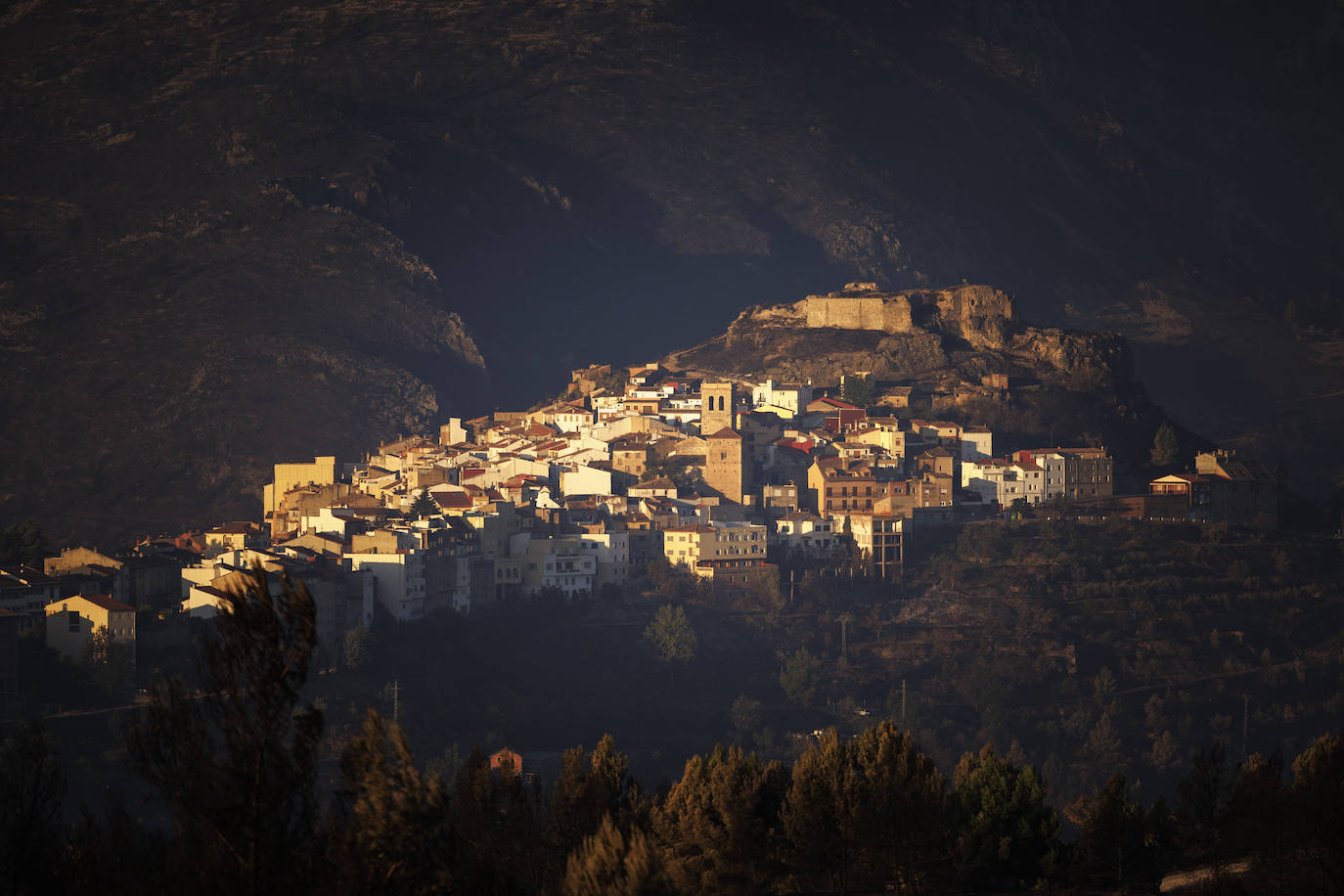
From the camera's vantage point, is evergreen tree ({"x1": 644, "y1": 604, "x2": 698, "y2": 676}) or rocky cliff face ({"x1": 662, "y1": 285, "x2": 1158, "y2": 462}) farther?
rocky cliff face ({"x1": 662, "y1": 285, "x2": 1158, "y2": 462})

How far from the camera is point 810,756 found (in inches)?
1581

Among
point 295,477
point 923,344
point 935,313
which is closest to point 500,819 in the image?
point 295,477

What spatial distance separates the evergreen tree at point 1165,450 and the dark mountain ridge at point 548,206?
38.8 metres

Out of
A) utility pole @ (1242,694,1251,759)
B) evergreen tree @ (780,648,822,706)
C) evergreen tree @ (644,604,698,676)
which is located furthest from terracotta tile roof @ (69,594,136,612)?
utility pole @ (1242,694,1251,759)

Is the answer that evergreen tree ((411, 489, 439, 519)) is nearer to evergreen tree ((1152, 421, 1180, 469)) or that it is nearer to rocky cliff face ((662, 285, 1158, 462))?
rocky cliff face ((662, 285, 1158, 462))

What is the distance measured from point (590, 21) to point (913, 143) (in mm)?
29856

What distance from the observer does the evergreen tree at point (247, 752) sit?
23.5 metres

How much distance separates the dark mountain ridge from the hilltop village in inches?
611

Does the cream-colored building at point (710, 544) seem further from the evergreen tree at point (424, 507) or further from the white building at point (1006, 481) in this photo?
the white building at point (1006, 481)

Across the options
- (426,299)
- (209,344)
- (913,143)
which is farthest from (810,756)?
(913,143)

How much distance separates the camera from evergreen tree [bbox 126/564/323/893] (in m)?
23.5

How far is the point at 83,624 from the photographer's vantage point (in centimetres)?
5850

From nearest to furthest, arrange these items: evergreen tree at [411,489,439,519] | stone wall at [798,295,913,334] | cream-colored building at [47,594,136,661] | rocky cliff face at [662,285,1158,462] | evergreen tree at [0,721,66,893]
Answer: evergreen tree at [0,721,66,893], cream-colored building at [47,594,136,661], evergreen tree at [411,489,439,519], rocky cliff face at [662,285,1158,462], stone wall at [798,295,913,334]

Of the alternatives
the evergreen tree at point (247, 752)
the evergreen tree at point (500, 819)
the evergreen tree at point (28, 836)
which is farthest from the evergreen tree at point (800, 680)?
the evergreen tree at point (247, 752)
